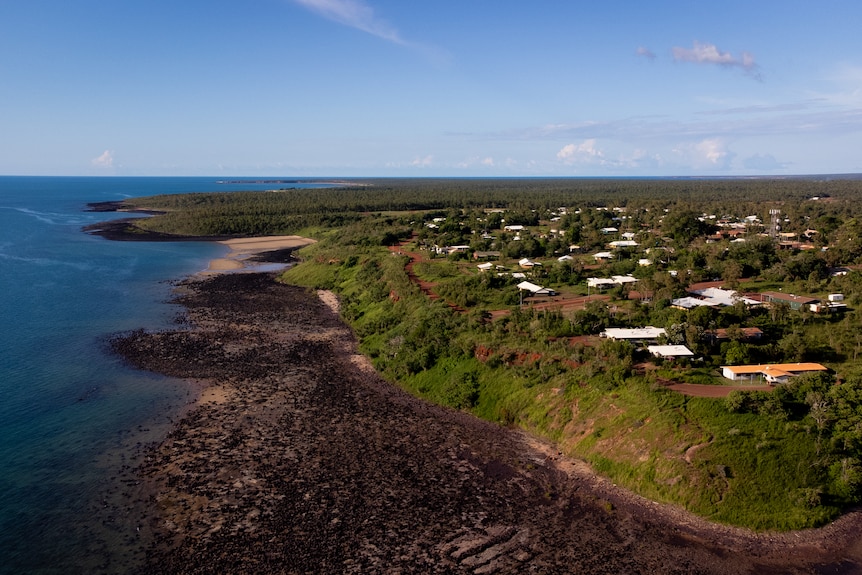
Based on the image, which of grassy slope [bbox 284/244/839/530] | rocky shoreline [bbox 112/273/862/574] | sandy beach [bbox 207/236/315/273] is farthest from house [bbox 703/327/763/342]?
sandy beach [bbox 207/236/315/273]

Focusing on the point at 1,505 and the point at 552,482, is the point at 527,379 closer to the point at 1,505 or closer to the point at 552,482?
the point at 552,482

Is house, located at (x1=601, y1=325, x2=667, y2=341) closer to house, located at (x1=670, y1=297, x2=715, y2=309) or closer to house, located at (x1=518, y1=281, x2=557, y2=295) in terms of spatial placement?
house, located at (x1=670, y1=297, x2=715, y2=309)

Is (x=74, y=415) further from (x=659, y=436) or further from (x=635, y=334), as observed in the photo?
(x=635, y=334)

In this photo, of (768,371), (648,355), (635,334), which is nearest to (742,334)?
(768,371)

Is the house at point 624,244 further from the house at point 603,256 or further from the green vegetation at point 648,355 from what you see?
the house at point 603,256

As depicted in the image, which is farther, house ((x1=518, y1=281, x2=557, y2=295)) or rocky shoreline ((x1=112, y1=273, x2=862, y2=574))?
house ((x1=518, y1=281, x2=557, y2=295))
